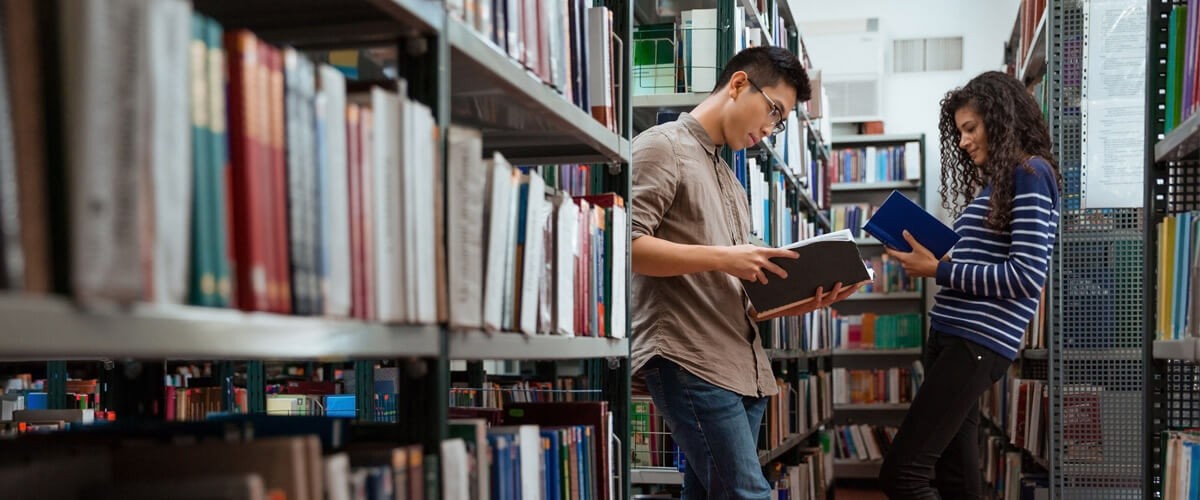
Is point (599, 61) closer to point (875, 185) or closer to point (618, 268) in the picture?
point (618, 268)

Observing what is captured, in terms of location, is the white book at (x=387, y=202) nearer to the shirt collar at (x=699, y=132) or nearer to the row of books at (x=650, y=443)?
the shirt collar at (x=699, y=132)

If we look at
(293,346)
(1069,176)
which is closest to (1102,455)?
(1069,176)

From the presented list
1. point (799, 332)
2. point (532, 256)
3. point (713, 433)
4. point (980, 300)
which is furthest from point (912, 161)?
point (532, 256)

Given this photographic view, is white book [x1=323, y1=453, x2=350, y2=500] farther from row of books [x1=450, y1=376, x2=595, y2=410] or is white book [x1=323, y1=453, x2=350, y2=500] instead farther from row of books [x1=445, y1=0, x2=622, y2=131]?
row of books [x1=450, y1=376, x2=595, y2=410]

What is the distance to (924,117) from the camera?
8289 mm

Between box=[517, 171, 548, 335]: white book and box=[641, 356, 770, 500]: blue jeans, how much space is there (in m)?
0.79

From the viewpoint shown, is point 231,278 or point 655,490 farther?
point 655,490

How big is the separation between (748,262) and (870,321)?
19.4ft

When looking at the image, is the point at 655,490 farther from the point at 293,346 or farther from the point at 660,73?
the point at 293,346

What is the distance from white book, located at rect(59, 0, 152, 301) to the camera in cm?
74

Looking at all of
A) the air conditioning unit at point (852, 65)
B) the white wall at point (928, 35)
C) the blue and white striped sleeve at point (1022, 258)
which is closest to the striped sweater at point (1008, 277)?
the blue and white striped sleeve at point (1022, 258)

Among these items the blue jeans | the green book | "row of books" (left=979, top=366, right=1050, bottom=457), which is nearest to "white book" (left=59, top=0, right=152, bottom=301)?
the blue jeans

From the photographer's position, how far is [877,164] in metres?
8.09

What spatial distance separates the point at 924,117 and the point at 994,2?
949 mm
